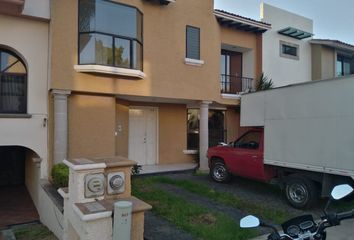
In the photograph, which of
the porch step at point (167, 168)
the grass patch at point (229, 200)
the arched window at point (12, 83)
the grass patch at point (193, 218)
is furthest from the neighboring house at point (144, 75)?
the grass patch at point (193, 218)

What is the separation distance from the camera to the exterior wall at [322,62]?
56.4 ft

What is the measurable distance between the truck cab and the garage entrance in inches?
243

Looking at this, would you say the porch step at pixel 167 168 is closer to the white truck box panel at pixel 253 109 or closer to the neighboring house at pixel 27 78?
the neighboring house at pixel 27 78

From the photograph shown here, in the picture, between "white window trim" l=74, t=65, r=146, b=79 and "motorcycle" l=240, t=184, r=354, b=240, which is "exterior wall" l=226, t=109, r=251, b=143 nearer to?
"white window trim" l=74, t=65, r=146, b=79

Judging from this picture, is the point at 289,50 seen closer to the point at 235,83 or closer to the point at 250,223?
the point at 235,83

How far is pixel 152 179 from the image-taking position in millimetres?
10539

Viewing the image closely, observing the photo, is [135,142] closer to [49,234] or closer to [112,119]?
[112,119]

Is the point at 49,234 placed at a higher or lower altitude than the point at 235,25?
lower

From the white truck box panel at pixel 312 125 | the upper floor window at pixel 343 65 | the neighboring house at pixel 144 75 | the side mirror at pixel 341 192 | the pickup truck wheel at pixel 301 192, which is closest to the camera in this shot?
the side mirror at pixel 341 192

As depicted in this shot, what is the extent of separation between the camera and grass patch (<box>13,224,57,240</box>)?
7816 millimetres

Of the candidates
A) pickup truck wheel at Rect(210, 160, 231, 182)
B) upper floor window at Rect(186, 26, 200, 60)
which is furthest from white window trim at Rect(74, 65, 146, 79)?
pickup truck wheel at Rect(210, 160, 231, 182)

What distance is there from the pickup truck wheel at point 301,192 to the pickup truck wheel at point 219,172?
2556 millimetres

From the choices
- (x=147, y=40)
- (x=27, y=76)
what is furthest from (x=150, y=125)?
(x=27, y=76)

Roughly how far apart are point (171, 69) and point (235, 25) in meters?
4.69
